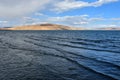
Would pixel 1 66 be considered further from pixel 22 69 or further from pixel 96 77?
pixel 96 77

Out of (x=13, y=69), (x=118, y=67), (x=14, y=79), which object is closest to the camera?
(x=14, y=79)

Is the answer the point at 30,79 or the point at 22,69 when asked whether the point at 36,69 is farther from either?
the point at 30,79

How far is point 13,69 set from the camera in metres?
17.5

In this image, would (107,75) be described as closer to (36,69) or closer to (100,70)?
(100,70)

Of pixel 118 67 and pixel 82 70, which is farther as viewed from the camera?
pixel 118 67

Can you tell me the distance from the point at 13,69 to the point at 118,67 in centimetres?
971

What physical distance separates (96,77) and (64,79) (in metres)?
2.61

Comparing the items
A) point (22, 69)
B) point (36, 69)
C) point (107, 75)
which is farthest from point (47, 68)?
point (107, 75)

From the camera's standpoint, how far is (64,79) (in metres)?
14.9

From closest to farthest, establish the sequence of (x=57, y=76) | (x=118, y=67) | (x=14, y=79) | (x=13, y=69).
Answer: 1. (x=14, y=79)
2. (x=57, y=76)
3. (x=13, y=69)
4. (x=118, y=67)

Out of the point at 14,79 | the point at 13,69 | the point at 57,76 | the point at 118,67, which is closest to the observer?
the point at 14,79

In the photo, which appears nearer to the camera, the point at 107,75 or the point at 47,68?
the point at 107,75

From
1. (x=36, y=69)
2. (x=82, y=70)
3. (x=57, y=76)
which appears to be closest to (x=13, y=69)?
(x=36, y=69)

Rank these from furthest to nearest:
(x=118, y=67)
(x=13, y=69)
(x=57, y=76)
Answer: (x=118, y=67), (x=13, y=69), (x=57, y=76)
